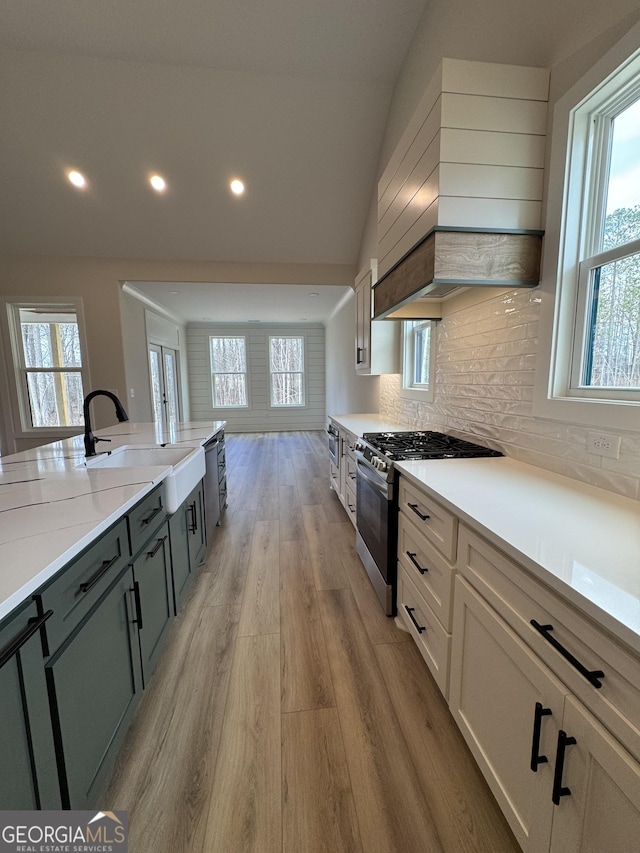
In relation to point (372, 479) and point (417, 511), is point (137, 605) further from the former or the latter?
point (372, 479)

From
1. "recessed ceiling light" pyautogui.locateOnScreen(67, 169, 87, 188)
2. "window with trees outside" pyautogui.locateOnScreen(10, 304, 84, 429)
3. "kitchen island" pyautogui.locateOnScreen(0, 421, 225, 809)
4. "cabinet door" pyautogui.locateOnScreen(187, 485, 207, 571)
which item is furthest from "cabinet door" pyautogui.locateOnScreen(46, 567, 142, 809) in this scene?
"window with trees outside" pyautogui.locateOnScreen(10, 304, 84, 429)

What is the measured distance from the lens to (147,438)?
9.04 feet

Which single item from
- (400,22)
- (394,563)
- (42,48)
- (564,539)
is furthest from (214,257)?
(564,539)

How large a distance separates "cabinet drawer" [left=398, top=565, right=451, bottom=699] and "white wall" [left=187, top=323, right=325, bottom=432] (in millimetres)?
7203

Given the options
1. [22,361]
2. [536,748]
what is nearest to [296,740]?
[536,748]

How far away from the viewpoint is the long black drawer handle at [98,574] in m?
1.03

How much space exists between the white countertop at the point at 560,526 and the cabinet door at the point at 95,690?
3.92 feet

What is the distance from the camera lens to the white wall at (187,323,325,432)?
852cm

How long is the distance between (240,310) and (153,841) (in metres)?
7.13

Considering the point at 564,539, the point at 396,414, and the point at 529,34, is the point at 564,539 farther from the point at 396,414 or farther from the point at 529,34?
the point at 396,414

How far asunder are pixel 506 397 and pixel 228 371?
25.1 ft

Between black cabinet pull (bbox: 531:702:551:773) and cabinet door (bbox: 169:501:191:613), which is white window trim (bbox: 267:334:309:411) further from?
black cabinet pull (bbox: 531:702:551:773)

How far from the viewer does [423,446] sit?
2.13 meters

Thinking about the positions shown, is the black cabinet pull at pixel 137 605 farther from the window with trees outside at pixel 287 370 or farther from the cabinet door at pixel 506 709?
the window with trees outside at pixel 287 370
